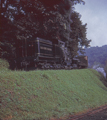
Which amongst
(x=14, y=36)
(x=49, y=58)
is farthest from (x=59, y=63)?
(x=14, y=36)

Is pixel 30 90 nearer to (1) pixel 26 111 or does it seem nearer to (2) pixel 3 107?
(1) pixel 26 111

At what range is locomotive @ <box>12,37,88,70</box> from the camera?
16619 mm

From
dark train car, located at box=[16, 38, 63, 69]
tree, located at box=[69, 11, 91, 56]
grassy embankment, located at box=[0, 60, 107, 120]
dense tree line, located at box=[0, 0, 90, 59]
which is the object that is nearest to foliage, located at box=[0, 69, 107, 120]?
grassy embankment, located at box=[0, 60, 107, 120]

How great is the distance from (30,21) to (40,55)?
6.73 metres

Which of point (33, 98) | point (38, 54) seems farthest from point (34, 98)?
point (38, 54)

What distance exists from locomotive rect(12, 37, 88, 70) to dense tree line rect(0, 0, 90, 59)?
136 centimetres

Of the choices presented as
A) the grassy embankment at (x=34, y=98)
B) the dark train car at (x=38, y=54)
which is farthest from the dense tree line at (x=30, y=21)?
the grassy embankment at (x=34, y=98)

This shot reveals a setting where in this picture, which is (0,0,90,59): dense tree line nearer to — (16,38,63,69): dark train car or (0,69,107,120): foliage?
(16,38,63,69): dark train car

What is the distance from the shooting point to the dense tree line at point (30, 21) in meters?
18.1

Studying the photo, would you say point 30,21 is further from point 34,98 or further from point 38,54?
point 34,98

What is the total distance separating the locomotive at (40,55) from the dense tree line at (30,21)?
1359mm

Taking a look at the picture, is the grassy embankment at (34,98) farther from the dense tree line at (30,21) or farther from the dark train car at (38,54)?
the dense tree line at (30,21)

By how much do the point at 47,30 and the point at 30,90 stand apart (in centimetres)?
1459

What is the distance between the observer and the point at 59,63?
66.0ft
